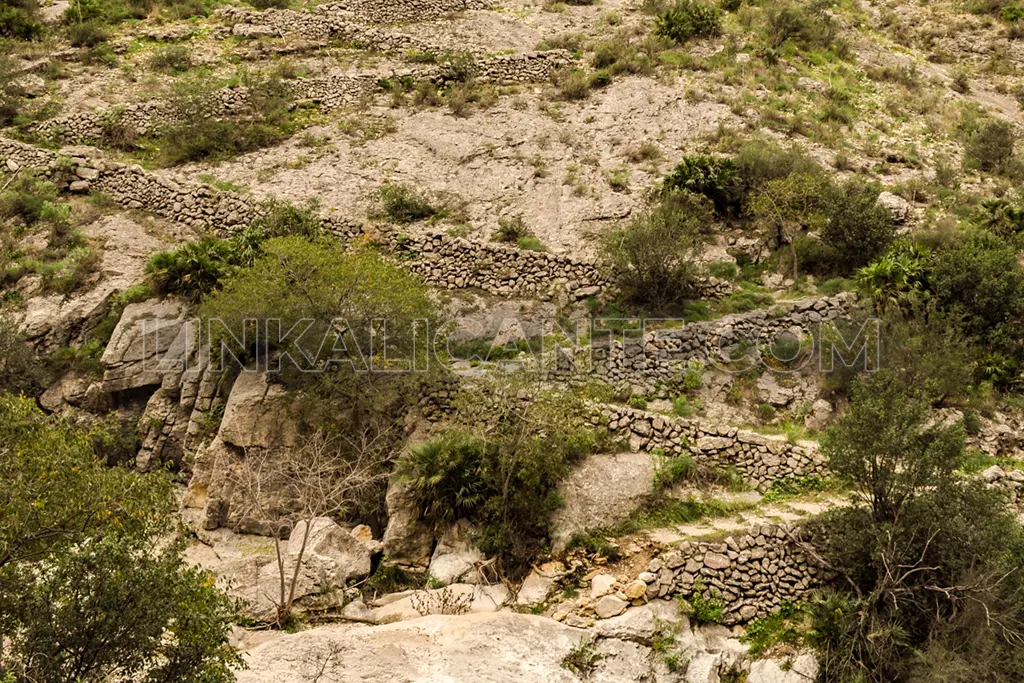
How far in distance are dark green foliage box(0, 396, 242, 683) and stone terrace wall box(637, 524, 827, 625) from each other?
6967mm

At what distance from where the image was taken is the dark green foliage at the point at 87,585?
1066 cm

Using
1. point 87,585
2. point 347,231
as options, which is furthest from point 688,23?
point 87,585

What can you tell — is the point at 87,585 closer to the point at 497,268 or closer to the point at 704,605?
the point at 704,605

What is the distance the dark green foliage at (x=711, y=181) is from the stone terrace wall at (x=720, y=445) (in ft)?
30.3

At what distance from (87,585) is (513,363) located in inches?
420

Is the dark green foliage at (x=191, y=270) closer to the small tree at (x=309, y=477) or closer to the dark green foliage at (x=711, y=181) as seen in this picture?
the small tree at (x=309, y=477)

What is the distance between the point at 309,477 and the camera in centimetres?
1641

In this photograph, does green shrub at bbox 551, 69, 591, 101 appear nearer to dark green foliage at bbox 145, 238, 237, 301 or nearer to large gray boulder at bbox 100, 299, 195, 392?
dark green foliage at bbox 145, 238, 237, 301

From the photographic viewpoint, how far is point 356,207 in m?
26.6

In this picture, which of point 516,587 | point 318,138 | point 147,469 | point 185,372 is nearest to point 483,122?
point 318,138

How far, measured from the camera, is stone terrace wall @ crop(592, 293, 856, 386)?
20.4 metres

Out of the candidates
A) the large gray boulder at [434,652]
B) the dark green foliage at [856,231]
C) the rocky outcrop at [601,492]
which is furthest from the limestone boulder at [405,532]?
the dark green foliage at [856,231]

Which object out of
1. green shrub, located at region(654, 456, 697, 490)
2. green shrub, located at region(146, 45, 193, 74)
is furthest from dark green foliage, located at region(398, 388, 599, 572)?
green shrub, located at region(146, 45, 193, 74)

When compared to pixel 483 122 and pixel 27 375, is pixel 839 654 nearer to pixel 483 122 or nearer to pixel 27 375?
pixel 27 375
